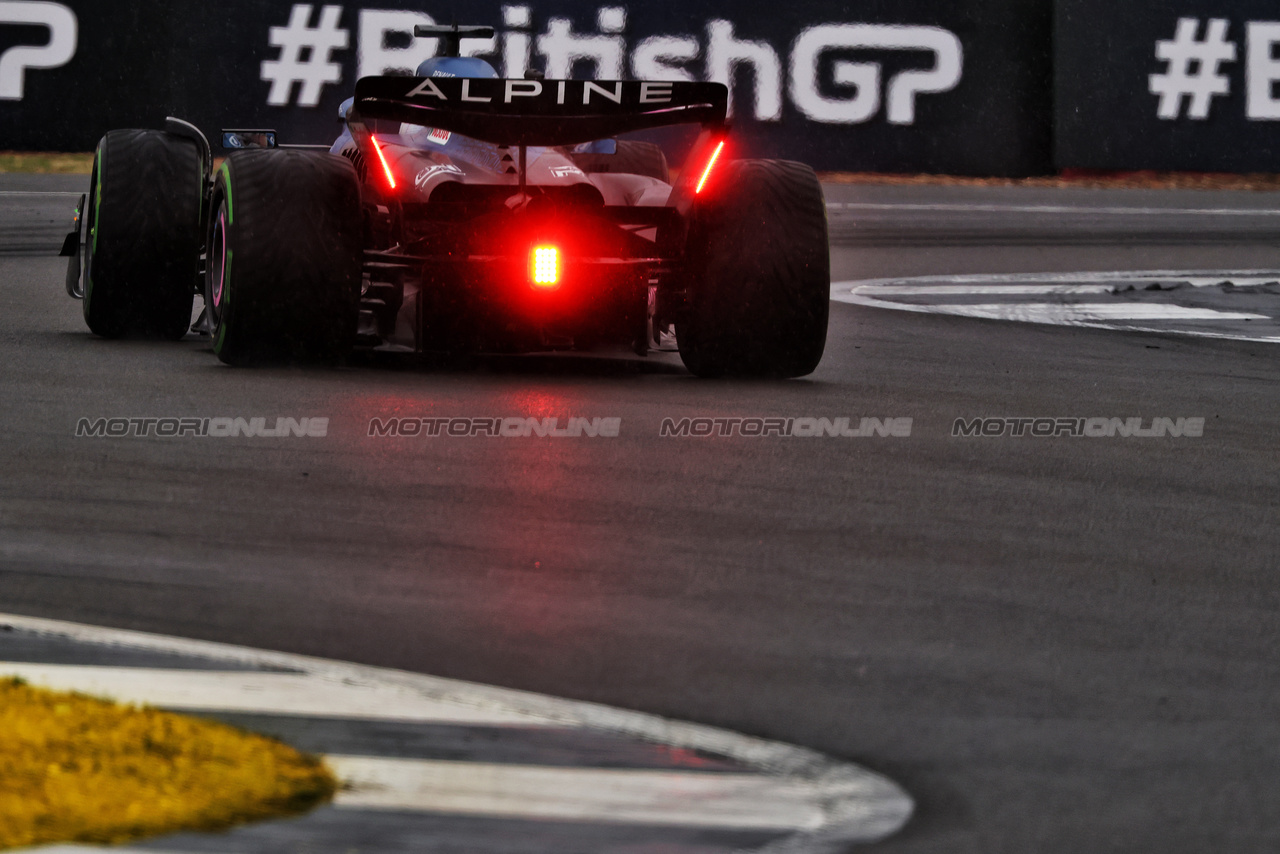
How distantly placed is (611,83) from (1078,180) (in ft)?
50.1

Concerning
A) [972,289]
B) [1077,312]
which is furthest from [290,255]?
[972,289]

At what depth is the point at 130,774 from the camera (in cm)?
335

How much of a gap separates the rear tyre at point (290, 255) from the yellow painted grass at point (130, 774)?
14.7ft

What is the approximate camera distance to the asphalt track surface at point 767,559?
3.83 metres

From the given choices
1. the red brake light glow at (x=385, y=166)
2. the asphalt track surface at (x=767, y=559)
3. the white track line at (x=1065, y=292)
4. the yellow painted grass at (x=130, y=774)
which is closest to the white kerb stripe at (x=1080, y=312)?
the white track line at (x=1065, y=292)

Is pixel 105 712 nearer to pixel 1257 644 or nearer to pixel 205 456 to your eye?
pixel 1257 644

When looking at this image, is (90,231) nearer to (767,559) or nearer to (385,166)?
(385,166)

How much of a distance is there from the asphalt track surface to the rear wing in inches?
41.1

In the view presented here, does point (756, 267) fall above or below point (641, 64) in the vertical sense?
below

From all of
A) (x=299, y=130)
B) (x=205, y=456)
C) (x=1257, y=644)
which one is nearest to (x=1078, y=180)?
(x=299, y=130)

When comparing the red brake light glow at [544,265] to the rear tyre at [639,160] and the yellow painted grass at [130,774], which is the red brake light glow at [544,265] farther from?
the yellow painted grass at [130,774]

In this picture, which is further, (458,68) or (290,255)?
(458,68)

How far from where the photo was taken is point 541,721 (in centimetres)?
383

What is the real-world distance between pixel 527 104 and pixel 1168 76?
1479cm
